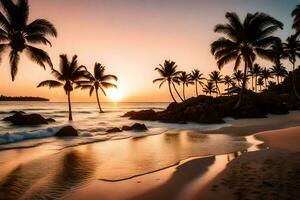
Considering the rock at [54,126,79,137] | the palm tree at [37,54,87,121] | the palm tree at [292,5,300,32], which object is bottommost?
the rock at [54,126,79,137]

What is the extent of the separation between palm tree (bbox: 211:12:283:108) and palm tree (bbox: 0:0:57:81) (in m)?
19.4

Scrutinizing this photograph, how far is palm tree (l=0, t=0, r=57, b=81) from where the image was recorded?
723 inches

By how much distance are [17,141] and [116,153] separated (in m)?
7.55

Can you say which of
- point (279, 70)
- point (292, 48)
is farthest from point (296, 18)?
point (279, 70)

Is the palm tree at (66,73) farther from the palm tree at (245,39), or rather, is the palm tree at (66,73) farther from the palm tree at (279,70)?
the palm tree at (279,70)

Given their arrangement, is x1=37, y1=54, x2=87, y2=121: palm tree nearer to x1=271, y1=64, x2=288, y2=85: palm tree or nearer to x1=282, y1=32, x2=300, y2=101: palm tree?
x1=282, y1=32, x2=300, y2=101: palm tree

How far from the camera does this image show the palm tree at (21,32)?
1838 cm

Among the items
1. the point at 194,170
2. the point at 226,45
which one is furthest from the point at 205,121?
the point at 194,170

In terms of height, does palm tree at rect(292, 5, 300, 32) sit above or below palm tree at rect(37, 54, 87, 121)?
above

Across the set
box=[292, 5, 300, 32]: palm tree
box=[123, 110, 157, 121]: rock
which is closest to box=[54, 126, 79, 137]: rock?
box=[123, 110, 157, 121]: rock

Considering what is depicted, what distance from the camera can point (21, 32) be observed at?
19.6m

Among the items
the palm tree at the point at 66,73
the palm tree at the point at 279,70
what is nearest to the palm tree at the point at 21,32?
the palm tree at the point at 66,73

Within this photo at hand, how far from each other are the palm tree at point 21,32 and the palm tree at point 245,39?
63.7 ft

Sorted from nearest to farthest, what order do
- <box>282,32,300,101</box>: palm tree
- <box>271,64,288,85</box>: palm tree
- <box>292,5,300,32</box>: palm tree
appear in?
<box>292,5,300,32</box>: palm tree, <box>282,32,300,101</box>: palm tree, <box>271,64,288,85</box>: palm tree
